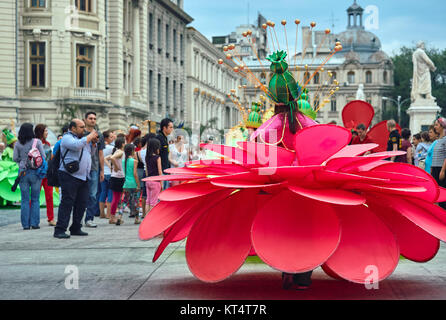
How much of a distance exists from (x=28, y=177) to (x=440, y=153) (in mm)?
6601

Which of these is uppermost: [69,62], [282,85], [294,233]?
[69,62]

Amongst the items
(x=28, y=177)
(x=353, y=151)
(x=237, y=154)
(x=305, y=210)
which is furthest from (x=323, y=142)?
(x=28, y=177)

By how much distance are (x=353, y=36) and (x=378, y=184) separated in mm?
127770

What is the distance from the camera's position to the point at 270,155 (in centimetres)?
508

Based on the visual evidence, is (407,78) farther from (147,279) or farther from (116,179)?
(147,279)

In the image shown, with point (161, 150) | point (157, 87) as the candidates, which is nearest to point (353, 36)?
point (157, 87)

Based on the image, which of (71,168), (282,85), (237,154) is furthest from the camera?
(71,168)

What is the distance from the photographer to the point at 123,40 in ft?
147

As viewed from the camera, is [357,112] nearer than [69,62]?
Yes

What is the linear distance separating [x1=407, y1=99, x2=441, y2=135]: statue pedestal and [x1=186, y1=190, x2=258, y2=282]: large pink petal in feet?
89.2

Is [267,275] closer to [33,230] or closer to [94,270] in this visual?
[94,270]

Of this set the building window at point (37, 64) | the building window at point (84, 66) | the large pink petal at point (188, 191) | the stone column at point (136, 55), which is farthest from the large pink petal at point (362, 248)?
the stone column at point (136, 55)

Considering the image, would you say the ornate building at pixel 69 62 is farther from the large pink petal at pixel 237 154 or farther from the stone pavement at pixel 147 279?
the large pink petal at pixel 237 154

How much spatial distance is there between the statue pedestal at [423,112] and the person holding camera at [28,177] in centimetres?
2256
